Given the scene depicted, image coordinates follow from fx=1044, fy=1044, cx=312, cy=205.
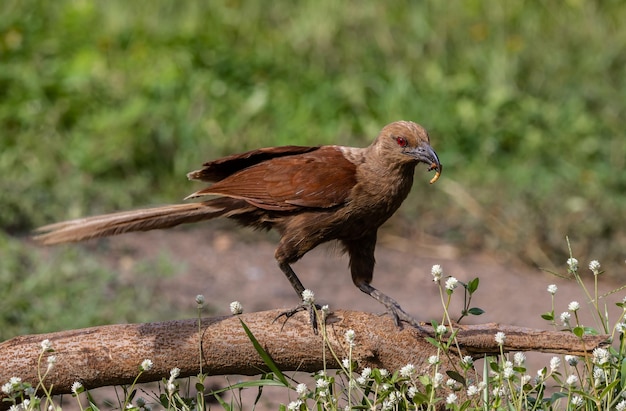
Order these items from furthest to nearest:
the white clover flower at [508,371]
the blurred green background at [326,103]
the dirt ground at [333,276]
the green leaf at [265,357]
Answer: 1. the blurred green background at [326,103]
2. the dirt ground at [333,276]
3. the green leaf at [265,357]
4. the white clover flower at [508,371]

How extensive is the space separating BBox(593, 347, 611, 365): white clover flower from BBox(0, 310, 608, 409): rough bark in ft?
0.94

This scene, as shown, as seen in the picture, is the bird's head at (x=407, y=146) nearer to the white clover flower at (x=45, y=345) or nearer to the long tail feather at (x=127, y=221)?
the long tail feather at (x=127, y=221)

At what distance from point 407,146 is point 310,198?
0.44m

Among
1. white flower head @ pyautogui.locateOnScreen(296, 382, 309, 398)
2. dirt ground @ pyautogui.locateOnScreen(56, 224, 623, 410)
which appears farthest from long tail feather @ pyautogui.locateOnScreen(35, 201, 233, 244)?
dirt ground @ pyautogui.locateOnScreen(56, 224, 623, 410)

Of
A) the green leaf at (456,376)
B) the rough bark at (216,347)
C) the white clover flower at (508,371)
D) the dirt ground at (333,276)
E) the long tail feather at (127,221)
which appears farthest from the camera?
the dirt ground at (333,276)

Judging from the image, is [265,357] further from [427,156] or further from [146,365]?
[427,156]

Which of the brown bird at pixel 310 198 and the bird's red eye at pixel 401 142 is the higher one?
Result: the bird's red eye at pixel 401 142

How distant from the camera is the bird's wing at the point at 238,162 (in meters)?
4.17

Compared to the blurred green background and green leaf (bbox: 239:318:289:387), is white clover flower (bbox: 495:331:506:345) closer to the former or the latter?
green leaf (bbox: 239:318:289:387)

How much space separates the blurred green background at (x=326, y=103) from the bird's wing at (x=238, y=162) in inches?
63.0

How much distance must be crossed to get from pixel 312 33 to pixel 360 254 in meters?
4.88

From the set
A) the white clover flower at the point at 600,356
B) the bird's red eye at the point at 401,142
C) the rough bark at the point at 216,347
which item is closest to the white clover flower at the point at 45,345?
the rough bark at the point at 216,347

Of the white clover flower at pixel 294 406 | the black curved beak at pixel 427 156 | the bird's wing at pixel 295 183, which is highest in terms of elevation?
the black curved beak at pixel 427 156

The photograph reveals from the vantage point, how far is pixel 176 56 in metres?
8.38
